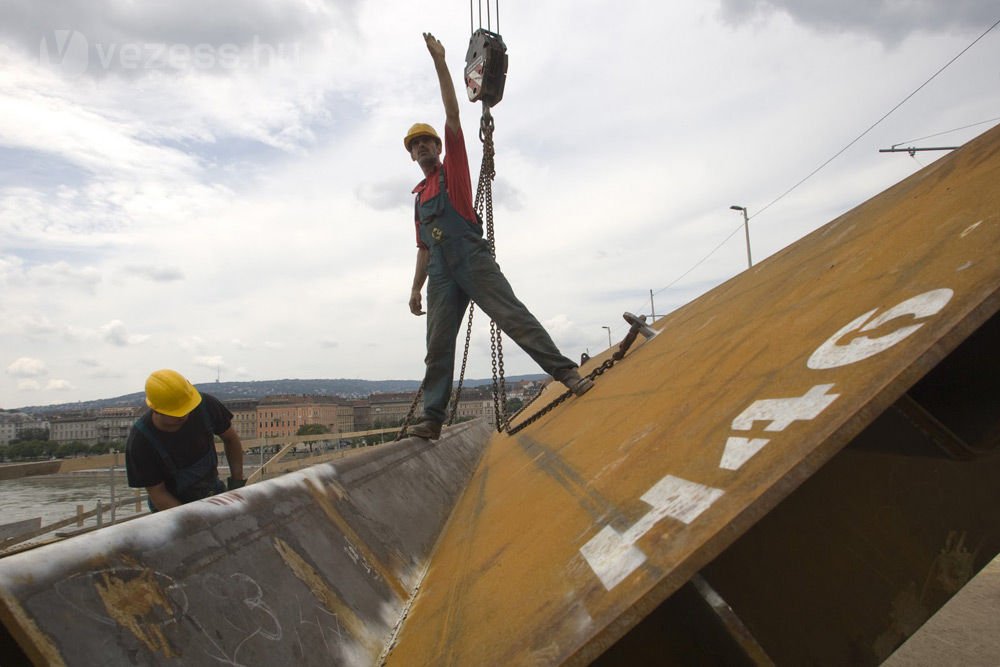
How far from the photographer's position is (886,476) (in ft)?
3.20

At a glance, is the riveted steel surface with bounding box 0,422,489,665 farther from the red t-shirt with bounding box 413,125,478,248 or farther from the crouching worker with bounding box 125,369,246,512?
the red t-shirt with bounding box 413,125,478,248

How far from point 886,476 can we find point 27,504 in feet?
134

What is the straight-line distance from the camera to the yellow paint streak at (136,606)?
0.86 m

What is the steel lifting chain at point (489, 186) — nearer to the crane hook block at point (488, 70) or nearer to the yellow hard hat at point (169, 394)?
the crane hook block at point (488, 70)

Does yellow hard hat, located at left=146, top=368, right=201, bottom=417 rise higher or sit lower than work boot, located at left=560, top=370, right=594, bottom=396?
higher

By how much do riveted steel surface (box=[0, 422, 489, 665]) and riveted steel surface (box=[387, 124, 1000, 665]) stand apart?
16cm

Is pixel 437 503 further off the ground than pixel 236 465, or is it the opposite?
pixel 236 465

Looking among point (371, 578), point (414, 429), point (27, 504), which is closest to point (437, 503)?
point (414, 429)

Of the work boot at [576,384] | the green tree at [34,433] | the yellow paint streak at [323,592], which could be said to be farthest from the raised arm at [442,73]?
the green tree at [34,433]

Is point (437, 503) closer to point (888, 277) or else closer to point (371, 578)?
point (371, 578)

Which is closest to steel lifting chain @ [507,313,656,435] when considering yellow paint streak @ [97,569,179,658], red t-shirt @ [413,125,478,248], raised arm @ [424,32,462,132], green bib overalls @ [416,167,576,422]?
green bib overalls @ [416,167,576,422]

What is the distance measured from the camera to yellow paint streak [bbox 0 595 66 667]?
0.72 metres

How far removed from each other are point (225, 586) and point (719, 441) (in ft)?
3.03

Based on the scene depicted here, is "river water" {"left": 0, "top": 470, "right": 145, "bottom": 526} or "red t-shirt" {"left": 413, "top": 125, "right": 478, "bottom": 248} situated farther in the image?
"river water" {"left": 0, "top": 470, "right": 145, "bottom": 526}
